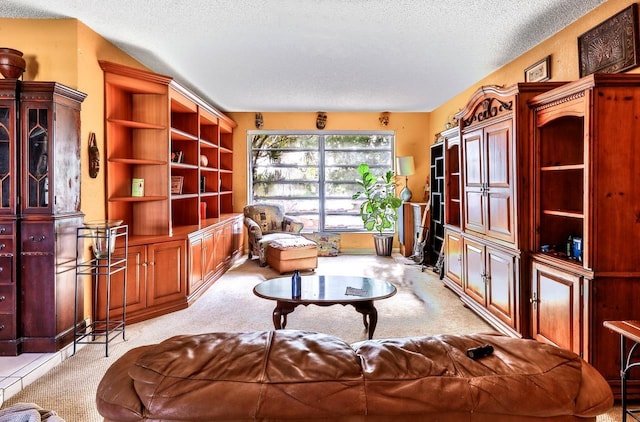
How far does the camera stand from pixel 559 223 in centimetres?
298

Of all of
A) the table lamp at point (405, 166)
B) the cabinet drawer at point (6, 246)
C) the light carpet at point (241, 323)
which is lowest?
the light carpet at point (241, 323)

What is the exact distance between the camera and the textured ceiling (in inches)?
116

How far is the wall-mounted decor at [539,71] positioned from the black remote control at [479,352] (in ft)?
12.0

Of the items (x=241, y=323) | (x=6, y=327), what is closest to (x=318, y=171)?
(x=241, y=323)

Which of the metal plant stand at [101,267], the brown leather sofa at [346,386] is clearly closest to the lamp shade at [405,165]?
the metal plant stand at [101,267]

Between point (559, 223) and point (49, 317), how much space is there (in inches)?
156

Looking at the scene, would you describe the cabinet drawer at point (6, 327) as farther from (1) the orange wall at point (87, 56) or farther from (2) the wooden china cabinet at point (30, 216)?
(1) the orange wall at point (87, 56)

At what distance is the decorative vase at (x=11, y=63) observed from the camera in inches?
111

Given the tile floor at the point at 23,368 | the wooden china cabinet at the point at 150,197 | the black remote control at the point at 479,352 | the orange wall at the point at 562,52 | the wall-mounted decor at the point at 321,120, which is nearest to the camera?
the black remote control at the point at 479,352

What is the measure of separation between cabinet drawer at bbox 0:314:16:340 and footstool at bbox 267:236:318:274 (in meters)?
3.09

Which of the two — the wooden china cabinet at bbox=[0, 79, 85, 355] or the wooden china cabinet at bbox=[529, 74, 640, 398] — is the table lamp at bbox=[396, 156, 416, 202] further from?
the wooden china cabinet at bbox=[0, 79, 85, 355]

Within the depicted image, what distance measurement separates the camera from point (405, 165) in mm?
6801

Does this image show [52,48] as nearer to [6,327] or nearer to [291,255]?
[6,327]

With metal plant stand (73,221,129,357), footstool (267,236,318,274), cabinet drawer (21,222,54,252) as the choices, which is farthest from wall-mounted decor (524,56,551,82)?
cabinet drawer (21,222,54,252)
